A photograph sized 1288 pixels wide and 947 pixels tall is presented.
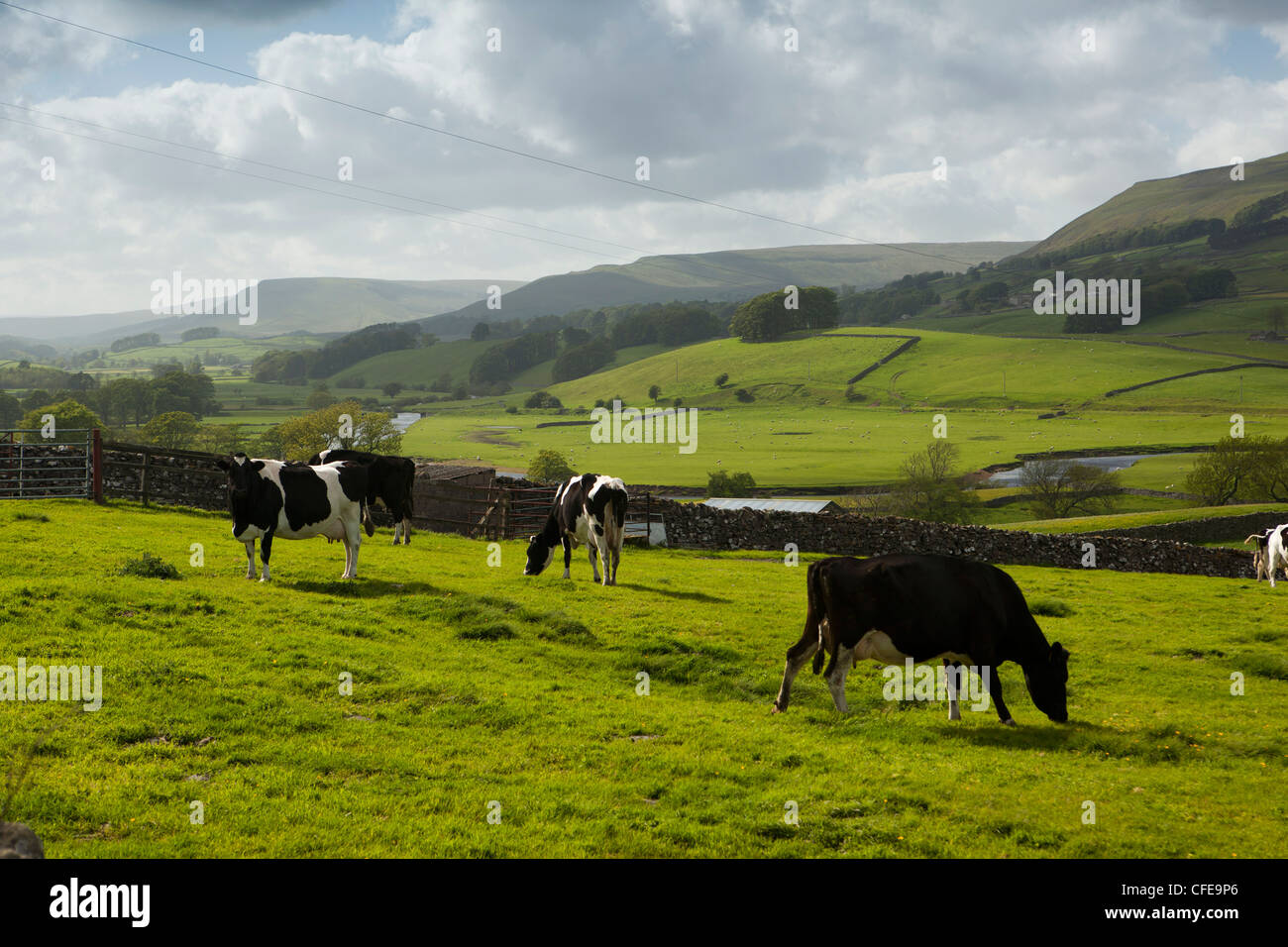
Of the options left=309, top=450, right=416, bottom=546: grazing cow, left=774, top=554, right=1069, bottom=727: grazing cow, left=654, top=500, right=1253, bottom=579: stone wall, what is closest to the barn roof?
left=654, top=500, right=1253, bottom=579: stone wall

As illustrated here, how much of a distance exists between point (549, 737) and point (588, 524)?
11.0 m

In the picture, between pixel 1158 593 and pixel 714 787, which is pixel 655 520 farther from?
pixel 714 787

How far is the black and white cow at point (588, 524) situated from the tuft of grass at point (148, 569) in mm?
7413

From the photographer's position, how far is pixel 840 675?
11117mm

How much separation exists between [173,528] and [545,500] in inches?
602

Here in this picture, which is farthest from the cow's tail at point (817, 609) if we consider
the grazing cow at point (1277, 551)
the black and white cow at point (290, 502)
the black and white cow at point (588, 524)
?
the grazing cow at point (1277, 551)

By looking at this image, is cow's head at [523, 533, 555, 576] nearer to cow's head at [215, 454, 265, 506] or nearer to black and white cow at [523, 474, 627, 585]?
black and white cow at [523, 474, 627, 585]

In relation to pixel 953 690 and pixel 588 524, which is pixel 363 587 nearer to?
pixel 588 524

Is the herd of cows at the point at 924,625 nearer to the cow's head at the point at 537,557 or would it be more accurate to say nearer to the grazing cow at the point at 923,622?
the grazing cow at the point at 923,622

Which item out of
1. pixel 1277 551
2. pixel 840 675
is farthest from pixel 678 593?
pixel 1277 551

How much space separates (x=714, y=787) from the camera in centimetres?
843

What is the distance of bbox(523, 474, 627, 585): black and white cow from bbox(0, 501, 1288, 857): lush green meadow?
3.00 metres

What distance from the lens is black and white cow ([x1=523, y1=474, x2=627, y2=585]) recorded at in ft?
66.8
